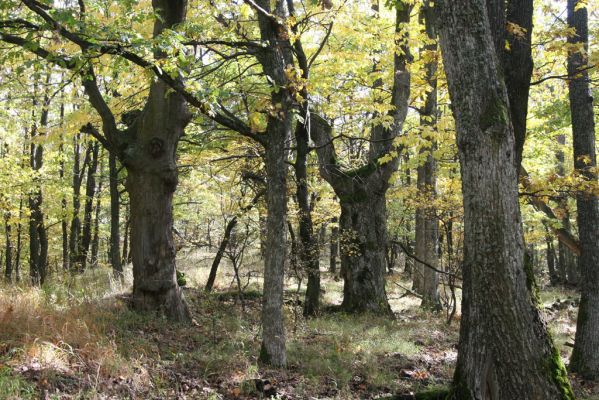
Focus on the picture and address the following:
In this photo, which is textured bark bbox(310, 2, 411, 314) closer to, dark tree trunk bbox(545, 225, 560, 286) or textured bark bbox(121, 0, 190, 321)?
textured bark bbox(121, 0, 190, 321)

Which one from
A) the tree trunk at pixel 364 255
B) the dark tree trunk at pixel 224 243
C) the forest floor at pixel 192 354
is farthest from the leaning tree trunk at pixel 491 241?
the tree trunk at pixel 364 255

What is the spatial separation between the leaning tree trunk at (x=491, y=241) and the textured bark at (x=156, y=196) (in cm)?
574

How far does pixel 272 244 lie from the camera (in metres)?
6.41

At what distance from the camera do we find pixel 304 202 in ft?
35.6

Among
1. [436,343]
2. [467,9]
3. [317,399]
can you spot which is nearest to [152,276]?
[317,399]

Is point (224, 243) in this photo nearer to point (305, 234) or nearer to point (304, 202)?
point (305, 234)

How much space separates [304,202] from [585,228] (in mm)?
5689

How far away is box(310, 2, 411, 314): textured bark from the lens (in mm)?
11367

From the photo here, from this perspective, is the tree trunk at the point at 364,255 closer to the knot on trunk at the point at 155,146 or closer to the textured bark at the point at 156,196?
the textured bark at the point at 156,196

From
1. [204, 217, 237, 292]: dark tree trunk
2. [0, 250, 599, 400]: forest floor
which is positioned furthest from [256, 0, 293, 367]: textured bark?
[204, 217, 237, 292]: dark tree trunk

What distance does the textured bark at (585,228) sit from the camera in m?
8.33

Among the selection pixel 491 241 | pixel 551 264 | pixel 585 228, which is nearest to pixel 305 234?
pixel 585 228

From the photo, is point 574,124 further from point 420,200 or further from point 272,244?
point 272,244

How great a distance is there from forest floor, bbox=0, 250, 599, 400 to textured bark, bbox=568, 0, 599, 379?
1.82ft
